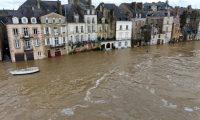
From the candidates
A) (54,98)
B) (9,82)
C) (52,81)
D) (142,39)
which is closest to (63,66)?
(52,81)

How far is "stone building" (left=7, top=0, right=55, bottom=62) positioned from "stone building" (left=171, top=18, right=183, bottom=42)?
141 feet

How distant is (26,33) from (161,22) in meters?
40.3

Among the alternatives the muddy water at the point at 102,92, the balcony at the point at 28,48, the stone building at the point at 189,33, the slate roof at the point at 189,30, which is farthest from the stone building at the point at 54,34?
the slate roof at the point at 189,30

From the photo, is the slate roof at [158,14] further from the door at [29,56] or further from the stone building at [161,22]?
the door at [29,56]

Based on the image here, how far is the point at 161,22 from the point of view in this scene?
155 ft

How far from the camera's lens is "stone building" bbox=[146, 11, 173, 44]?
154 ft

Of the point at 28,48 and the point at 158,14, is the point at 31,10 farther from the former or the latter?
the point at 158,14

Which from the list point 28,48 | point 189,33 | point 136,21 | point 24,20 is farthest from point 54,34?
point 189,33

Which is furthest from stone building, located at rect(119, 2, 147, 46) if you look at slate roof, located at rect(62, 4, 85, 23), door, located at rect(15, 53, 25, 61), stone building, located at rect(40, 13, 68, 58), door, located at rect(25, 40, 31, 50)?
door, located at rect(15, 53, 25, 61)

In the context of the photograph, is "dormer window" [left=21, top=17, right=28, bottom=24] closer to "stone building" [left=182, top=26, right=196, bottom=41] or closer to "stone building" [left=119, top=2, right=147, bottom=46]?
"stone building" [left=119, top=2, right=147, bottom=46]

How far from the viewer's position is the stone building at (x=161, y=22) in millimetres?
46938

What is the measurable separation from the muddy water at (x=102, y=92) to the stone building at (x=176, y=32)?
92.8 feet

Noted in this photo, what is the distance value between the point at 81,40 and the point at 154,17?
27.6 m

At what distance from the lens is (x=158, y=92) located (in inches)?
655
